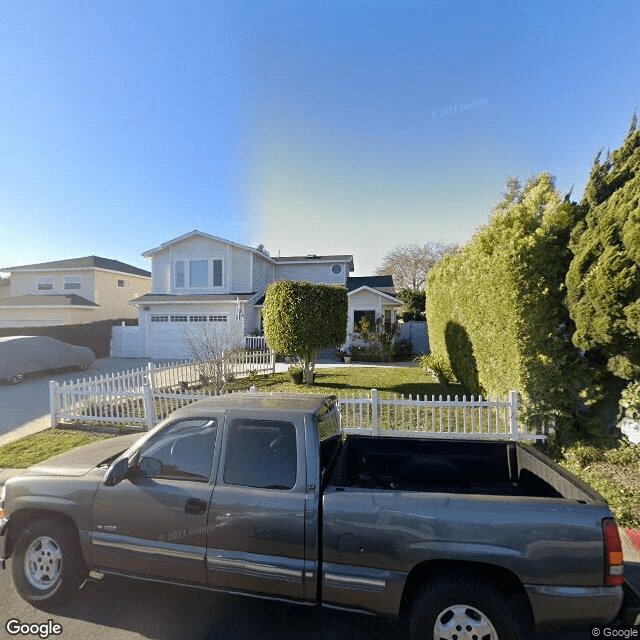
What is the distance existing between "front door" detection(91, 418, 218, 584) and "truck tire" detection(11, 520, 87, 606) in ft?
0.83

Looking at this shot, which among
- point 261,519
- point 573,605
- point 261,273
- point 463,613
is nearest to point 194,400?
point 261,519

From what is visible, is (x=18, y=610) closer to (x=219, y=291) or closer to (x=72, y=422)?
(x=72, y=422)

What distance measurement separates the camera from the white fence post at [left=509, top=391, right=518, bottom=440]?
5.66m

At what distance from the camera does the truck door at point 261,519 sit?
7.72 ft

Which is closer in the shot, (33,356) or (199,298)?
(33,356)

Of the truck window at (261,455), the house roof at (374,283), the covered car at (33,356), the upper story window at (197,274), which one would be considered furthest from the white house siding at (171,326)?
the truck window at (261,455)

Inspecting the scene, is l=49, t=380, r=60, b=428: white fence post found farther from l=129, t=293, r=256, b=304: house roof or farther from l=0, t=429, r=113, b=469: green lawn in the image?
l=129, t=293, r=256, b=304: house roof

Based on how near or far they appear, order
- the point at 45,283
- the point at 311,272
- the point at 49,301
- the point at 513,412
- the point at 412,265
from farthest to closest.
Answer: the point at 412,265 → the point at 45,283 → the point at 311,272 → the point at 49,301 → the point at 513,412

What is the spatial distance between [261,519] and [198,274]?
18530 mm

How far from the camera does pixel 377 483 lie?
10.7ft

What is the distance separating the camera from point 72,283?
23922 millimetres

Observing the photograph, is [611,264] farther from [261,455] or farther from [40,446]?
[40,446]

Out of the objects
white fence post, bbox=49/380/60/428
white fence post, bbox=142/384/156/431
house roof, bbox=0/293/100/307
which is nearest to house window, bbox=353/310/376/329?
white fence post, bbox=142/384/156/431

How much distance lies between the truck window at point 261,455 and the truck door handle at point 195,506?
21cm
